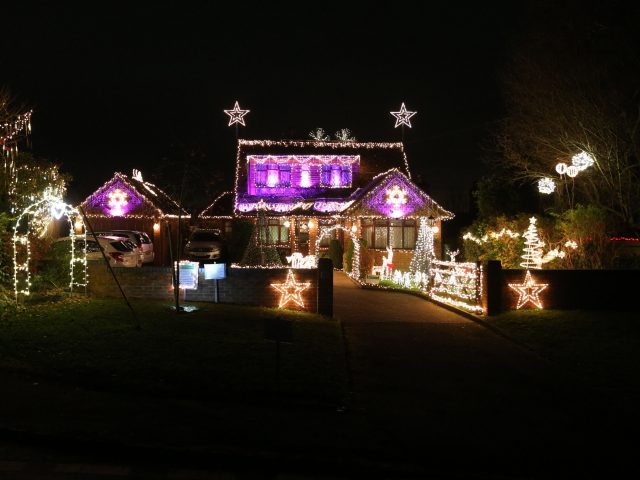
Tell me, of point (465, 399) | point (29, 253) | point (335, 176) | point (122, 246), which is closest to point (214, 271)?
point (29, 253)

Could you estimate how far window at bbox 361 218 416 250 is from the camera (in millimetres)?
30000

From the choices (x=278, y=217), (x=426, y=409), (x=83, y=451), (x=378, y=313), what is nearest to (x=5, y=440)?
→ (x=83, y=451)

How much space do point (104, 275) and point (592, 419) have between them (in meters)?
11.5

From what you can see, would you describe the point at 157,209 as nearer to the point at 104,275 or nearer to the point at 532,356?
the point at 104,275

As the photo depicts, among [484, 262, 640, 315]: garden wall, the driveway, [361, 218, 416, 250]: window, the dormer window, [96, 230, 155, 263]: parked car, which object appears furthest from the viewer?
the dormer window

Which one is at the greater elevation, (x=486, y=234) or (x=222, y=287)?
(x=486, y=234)

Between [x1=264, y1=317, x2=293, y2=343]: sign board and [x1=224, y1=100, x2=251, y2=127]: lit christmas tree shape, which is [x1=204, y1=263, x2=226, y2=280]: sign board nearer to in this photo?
[x1=264, y1=317, x2=293, y2=343]: sign board

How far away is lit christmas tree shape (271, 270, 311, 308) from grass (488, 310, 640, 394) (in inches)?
179

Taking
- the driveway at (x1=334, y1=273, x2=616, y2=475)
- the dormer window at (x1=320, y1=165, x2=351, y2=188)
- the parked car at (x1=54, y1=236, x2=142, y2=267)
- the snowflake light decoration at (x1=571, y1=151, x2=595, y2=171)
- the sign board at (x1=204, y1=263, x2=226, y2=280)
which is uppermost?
the dormer window at (x1=320, y1=165, x2=351, y2=188)

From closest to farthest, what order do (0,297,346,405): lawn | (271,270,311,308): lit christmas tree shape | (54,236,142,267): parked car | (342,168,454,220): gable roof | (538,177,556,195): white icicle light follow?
(0,297,346,405): lawn
(271,270,311,308): lit christmas tree shape
(54,236,142,267): parked car
(538,177,556,195): white icicle light
(342,168,454,220): gable roof

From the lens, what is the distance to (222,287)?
613 inches

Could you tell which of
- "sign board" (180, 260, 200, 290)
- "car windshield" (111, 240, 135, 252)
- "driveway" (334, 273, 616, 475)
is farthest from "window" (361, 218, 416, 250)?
"sign board" (180, 260, 200, 290)

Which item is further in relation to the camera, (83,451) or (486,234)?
(486,234)

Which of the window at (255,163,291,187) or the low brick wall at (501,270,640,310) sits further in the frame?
the window at (255,163,291,187)
